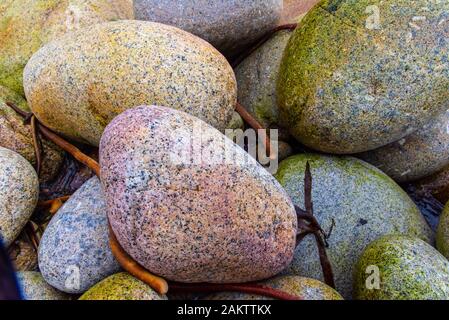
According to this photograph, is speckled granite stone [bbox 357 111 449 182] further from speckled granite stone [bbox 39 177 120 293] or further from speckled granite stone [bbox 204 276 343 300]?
speckled granite stone [bbox 39 177 120 293]

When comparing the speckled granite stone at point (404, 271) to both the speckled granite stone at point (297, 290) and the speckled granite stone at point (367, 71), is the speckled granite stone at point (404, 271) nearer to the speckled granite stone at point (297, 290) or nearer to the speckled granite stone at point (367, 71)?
the speckled granite stone at point (297, 290)

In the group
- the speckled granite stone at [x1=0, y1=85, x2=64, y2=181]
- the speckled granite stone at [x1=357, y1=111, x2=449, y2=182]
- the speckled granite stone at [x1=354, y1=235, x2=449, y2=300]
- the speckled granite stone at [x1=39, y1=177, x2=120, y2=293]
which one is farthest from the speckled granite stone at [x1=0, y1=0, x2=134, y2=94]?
the speckled granite stone at [x1=354, y1=235, x2=449, y2=300]

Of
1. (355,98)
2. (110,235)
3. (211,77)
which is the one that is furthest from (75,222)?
(355,98)

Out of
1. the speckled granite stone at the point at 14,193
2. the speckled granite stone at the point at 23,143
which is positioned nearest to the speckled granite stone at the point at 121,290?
the speckled granite stone at the point at 14,193

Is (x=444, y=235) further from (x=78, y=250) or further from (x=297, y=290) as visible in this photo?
(x=78, y=250)

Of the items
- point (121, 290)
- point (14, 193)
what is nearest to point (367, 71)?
point (121, 290)
